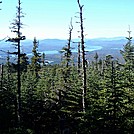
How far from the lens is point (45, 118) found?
1374 inches

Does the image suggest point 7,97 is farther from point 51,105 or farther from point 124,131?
point 124,131

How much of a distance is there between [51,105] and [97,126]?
14.7 m

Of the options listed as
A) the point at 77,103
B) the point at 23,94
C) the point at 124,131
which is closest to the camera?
the point at 124,131

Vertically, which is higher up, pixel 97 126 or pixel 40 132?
pixel 97 126

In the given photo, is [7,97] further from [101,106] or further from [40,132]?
[101,106]

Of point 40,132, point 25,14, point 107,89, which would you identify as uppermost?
point 25,14

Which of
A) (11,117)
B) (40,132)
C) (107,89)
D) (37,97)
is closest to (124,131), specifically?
(107,89)

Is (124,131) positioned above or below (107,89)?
below

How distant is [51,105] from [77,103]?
31.7ft

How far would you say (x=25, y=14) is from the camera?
28859 mm

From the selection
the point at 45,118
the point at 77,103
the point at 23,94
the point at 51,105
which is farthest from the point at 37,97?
the point at 77,103

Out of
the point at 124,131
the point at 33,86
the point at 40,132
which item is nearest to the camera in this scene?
the point at 124,131

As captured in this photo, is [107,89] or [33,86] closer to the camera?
[107,89]

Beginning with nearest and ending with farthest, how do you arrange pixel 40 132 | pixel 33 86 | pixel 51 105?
pixel 40 132 < pixel 51 105 < pixel 33 86
